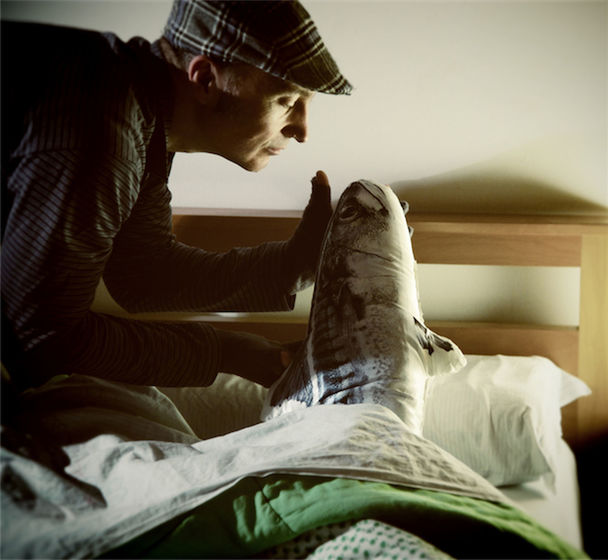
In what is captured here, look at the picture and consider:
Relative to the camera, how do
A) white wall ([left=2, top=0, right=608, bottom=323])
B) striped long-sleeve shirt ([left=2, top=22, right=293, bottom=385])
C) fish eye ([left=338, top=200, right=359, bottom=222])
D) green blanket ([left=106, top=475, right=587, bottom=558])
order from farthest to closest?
white wall ([left=2, top=0, right=608, bottom=323])
fish eye ([left=338, top=200, right=359, bottom=222])
striped long-sleeve shirt ([left=2, top=22, right=293, bottom=385])
green blanket ([left=106, top=475, right=587, bottom=558])

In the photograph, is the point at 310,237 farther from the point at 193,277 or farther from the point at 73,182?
the point at 73,182

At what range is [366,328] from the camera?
889mm

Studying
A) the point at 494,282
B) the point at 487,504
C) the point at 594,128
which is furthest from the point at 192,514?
the point at 594,128

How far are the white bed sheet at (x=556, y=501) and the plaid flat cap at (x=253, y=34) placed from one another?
0.67 metres

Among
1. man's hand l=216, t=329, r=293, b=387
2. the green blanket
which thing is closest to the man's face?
man's hand l=216, t=329, r=293, b=387

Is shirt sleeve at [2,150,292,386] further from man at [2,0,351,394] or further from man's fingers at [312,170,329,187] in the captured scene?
man's fingers at [312,170,329,187]

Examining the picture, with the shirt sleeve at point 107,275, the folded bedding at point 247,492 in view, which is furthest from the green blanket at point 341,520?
the shirt sleeve at point 107,275

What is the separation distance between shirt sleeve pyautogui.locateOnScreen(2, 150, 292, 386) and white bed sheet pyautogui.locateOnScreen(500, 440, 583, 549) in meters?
0.49

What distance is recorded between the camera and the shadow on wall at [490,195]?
112cm

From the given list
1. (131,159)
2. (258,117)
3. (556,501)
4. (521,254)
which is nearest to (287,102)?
(258,117)

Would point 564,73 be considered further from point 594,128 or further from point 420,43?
point 420,43

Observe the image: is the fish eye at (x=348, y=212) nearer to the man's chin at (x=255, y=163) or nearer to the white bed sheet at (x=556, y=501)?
the man's chin at (x=255, y=163)

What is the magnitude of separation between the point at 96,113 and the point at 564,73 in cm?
80

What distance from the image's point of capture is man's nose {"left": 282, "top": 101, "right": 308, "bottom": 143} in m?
0.98
